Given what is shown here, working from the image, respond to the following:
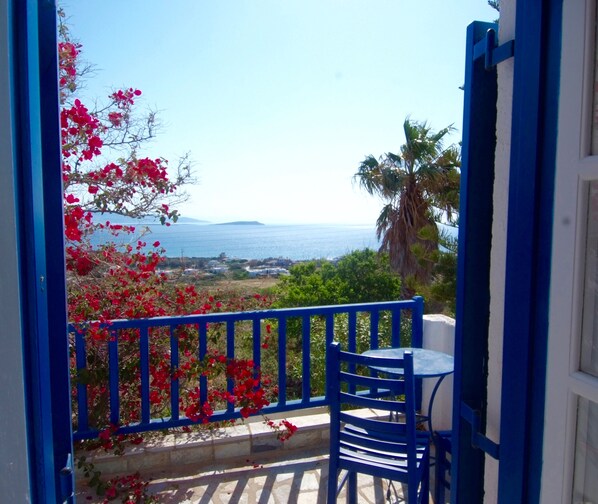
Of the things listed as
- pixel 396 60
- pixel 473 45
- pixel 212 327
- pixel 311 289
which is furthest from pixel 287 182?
pixel 473 45

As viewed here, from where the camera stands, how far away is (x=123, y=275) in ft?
12.0

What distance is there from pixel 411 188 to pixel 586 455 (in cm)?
1125

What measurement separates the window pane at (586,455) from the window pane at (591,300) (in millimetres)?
76

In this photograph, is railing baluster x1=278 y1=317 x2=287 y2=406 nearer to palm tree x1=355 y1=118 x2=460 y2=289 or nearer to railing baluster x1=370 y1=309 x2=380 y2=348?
railing baluster x1=370 y1=309 x2=380 y2=348

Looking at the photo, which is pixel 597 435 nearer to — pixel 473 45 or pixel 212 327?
pixel 473 45

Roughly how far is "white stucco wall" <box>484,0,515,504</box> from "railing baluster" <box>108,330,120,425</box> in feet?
8.39

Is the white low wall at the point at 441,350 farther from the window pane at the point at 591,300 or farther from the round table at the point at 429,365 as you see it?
the window pane at the point at 591,300

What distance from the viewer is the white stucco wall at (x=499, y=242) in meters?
1.16

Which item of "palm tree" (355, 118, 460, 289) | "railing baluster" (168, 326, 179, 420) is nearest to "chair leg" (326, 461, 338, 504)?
"railing baluster" (168, 326, 179, 420)

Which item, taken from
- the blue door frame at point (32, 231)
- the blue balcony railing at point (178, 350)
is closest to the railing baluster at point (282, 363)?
the blue balcony railing at point (178, 350)

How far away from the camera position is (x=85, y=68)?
3721 millimetres

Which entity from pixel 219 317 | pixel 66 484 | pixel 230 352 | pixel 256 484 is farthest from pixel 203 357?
pixel 66 484

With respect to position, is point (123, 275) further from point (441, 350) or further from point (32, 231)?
point (32, 231)

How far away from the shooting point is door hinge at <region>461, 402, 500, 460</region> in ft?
3.69
